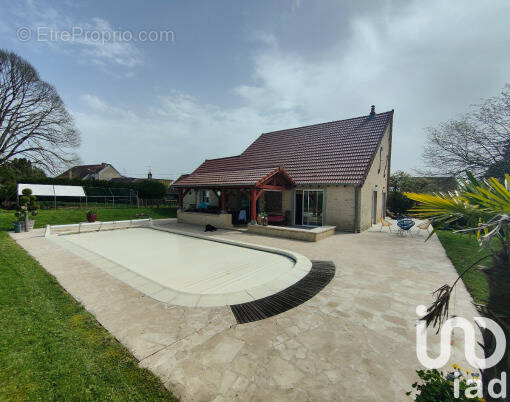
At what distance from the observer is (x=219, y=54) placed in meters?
11.5

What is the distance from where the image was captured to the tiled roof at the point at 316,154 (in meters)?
13.4

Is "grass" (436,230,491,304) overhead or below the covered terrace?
below

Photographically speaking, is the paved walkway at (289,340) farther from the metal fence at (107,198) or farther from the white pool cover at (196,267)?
the metal fence at (107,198)

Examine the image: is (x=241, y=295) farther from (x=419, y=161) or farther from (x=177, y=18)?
(x=419, y=161)

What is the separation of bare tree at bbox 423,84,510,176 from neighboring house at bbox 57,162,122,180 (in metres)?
53.0

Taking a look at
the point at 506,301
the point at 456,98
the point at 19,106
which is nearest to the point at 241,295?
the point at 506,301

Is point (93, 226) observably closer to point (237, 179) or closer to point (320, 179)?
point (237, 179)

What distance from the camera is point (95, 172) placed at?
4547 cm

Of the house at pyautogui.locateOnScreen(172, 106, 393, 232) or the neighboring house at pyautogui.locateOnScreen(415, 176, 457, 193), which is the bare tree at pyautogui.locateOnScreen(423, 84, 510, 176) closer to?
the neighboring house at pyautogui.locateOnScreen(415, 176, 457, 193)

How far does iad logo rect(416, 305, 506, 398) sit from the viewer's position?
1.63 meters

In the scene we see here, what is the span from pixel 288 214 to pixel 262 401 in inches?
498

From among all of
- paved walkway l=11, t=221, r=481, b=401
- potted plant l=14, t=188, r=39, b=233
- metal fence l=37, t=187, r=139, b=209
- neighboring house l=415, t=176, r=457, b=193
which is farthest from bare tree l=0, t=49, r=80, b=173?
neighboring house l=415, t=176, r=457, b=193

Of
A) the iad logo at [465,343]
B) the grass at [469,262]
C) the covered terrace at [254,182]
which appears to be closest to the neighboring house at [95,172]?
the covered terrace at [254,182]

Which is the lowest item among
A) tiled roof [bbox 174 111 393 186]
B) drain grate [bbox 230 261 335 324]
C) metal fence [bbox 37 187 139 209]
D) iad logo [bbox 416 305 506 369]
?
drain grate [bbox 230 261 335 324]
